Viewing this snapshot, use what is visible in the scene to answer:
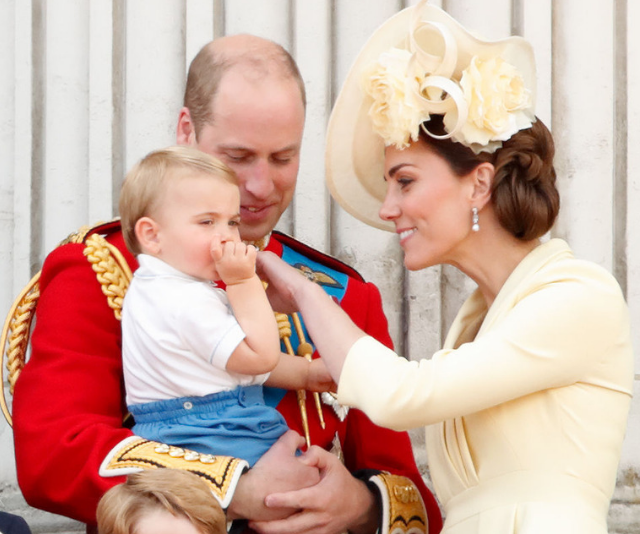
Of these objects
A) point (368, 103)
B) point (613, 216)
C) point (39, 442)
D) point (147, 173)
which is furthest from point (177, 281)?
point (613, 216)

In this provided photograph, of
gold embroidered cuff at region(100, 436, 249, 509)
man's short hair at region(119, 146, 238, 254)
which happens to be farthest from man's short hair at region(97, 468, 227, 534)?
man's short hair at region(119, 146, 238, 254)

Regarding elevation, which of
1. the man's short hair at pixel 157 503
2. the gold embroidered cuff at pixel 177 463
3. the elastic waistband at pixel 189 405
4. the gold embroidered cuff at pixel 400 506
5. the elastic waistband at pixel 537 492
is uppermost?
the elastic waistband at pixel 189 405

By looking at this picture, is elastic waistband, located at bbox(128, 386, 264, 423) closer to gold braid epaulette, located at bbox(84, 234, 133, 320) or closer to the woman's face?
gold braid epaulette, located at bbox(84, 234, 133, 320)

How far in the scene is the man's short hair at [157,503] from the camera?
1992mm

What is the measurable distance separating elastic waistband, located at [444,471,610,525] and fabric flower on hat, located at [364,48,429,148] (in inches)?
30.5

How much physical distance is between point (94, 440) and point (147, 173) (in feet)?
1.87

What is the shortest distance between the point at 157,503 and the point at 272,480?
454mm

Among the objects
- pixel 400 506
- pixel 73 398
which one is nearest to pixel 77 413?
pixel 73 398

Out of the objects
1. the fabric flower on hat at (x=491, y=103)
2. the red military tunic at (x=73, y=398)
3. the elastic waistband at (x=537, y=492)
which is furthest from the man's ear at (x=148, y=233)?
the elastic waistband at (x=537, y=492)

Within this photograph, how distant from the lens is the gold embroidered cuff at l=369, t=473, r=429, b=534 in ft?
8.72

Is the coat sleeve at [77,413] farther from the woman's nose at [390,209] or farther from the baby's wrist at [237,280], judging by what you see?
Result: the woman's nose at [390,209]

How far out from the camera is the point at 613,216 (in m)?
3.63

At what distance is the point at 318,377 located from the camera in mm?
2672

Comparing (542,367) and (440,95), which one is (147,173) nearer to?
(440,95)
